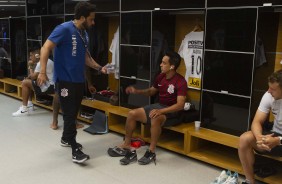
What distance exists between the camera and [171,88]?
11.5ft

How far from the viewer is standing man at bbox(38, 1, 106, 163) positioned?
3.10 meters

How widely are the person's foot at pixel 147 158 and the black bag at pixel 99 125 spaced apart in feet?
3.54

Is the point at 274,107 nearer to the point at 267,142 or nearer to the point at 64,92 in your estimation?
the point at 267,142

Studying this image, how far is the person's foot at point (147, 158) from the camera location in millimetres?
3273

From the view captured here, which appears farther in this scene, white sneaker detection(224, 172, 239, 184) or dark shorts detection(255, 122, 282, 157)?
white sneaker detection(224, 172, 239, 184)

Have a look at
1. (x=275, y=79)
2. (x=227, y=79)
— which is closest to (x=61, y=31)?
(x=227, y=79)

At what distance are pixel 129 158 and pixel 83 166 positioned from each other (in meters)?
0.47

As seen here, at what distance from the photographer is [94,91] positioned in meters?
4.87

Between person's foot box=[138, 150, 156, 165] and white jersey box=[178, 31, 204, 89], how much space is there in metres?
1.06

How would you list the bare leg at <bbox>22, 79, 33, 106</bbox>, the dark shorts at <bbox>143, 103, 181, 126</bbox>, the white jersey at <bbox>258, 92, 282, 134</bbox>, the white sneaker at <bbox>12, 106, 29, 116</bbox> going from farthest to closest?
1. the bare leg at <bbox>22, 79, 33, 106</bbox>
2. the white sneaker at <bbox>12, 106, 29, 116</bbox>
3. the dark shorts at <bbox>143, 103, 181, 126</bbox>
4. the white jersey at <bbox>258, 92, 282, 134</bbox>

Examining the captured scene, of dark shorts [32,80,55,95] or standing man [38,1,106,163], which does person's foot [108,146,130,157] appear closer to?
standing man [38,1,106,163]

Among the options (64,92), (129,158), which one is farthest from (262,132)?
(64,92)

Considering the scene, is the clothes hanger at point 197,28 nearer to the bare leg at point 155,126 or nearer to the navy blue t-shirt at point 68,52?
the bare leg at point 155,126

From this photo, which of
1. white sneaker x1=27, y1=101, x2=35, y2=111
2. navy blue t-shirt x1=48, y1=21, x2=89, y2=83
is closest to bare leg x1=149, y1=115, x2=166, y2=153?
navy blue t-shirt x1=48, y1=21, x2=89, y2=83
